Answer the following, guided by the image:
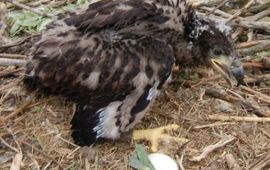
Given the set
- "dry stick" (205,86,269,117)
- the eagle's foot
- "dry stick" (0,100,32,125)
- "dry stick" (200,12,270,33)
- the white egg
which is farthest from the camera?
"dry stick" (200,12,270,33)

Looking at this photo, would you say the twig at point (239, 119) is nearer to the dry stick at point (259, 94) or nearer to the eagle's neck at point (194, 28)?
the dry stick at point (259, 94)

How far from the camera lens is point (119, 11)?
14.5 feet

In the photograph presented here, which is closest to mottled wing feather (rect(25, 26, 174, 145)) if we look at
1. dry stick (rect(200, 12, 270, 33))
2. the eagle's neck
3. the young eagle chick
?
the young eagle chick

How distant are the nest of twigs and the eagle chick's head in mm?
246

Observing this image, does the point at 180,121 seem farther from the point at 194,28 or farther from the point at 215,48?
the point at 194,28

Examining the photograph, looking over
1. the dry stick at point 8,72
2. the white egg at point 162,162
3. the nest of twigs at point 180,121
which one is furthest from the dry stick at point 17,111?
the white egg at point 162,162

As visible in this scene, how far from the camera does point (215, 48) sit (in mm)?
4625

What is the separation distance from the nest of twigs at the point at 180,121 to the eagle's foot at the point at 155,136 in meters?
0.06

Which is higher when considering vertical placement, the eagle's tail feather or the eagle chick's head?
the eagle chick's head

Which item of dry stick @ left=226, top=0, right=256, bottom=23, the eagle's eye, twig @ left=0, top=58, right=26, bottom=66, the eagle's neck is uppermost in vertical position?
the eagle's neck

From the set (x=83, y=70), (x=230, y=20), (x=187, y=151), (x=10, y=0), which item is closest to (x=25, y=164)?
(x=83, y=70)

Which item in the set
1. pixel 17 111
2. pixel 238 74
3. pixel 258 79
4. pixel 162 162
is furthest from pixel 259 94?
pixel 17 111

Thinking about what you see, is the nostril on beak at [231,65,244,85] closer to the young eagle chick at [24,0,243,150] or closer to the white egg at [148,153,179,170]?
the young eagle chick at [24,0,243,150]

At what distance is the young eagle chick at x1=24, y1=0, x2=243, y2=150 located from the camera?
4.18m
